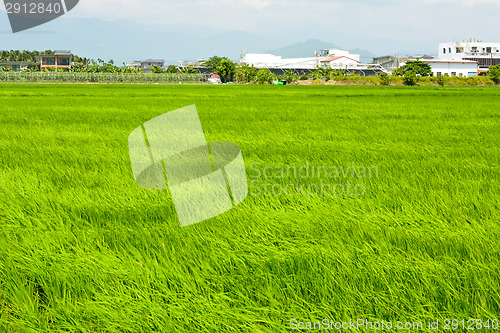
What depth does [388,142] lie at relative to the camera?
602 cm

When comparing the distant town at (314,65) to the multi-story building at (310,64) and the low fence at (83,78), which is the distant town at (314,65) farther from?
the low fence at (83,78)

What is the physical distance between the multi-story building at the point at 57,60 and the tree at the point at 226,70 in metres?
39.8

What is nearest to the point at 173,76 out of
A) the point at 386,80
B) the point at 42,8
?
the point at 386,80

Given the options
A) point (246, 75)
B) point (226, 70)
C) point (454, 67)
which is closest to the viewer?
point (226, 70)

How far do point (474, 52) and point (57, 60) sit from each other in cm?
8541

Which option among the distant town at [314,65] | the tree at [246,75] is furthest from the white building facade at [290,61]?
the tree at [246,75]

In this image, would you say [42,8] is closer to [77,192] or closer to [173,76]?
[77,192]

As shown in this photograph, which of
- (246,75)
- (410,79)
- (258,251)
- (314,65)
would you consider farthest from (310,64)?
(258,251)

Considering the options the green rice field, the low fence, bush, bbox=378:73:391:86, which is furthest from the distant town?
the green rice field

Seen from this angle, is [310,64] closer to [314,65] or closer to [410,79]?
[314,65]

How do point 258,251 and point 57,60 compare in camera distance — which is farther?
point 57,60

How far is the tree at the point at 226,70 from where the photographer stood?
67.5m

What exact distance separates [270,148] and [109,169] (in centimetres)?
198

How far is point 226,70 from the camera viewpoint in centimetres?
6812
